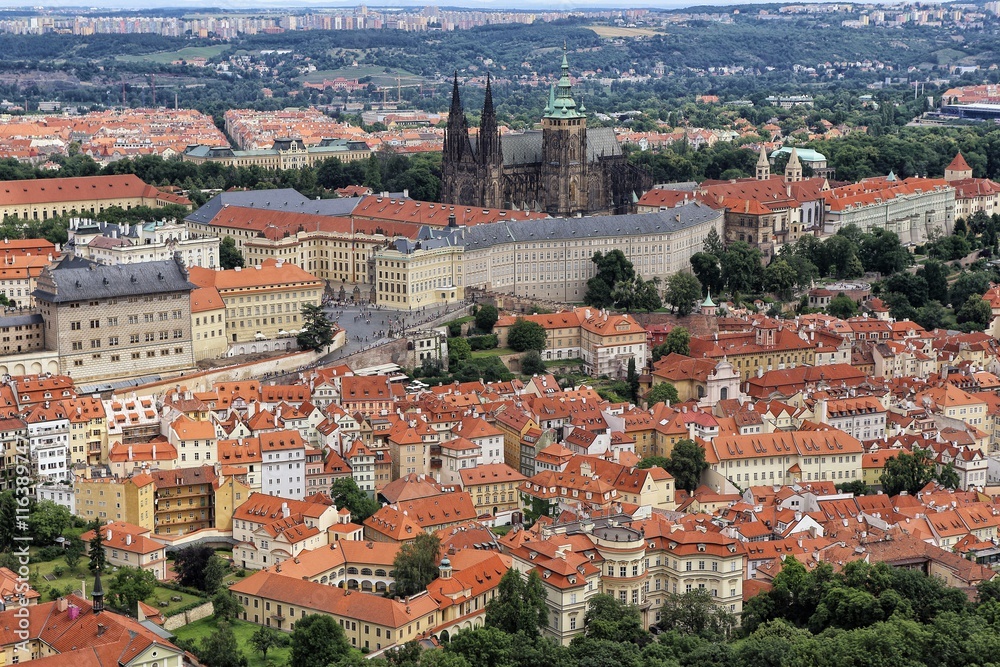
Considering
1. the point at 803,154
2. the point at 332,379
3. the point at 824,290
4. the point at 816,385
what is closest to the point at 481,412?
the point at 332,379

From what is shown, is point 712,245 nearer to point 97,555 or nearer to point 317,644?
point 97,555

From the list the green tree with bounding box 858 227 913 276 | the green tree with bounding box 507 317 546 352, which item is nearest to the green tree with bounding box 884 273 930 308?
the green tree with bounding box 858 227 913 276

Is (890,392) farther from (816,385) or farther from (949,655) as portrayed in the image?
(949,655)

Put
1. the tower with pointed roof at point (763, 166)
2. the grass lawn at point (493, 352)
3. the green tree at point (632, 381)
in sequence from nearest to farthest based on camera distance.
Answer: the green tree at point (632, 381), the grass lawn at point (493, 352), the tower with pointed roof at point (763, 166)

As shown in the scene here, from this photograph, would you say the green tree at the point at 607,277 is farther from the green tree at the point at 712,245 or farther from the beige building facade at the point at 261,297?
the beige building facade at the point at 261,297

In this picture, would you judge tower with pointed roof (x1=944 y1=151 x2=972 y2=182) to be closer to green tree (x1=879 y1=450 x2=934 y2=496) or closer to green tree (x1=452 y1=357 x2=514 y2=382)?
green tree (x1=452 y1=357 x2=514 y2=382)

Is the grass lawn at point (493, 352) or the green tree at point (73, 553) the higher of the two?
the grass lawn at point (493, 352)

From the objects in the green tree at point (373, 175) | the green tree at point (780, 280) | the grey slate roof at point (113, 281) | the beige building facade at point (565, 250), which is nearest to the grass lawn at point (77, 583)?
the grey slate roof at point (113, 281)

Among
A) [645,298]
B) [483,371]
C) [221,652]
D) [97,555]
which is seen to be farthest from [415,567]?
[645,298]
